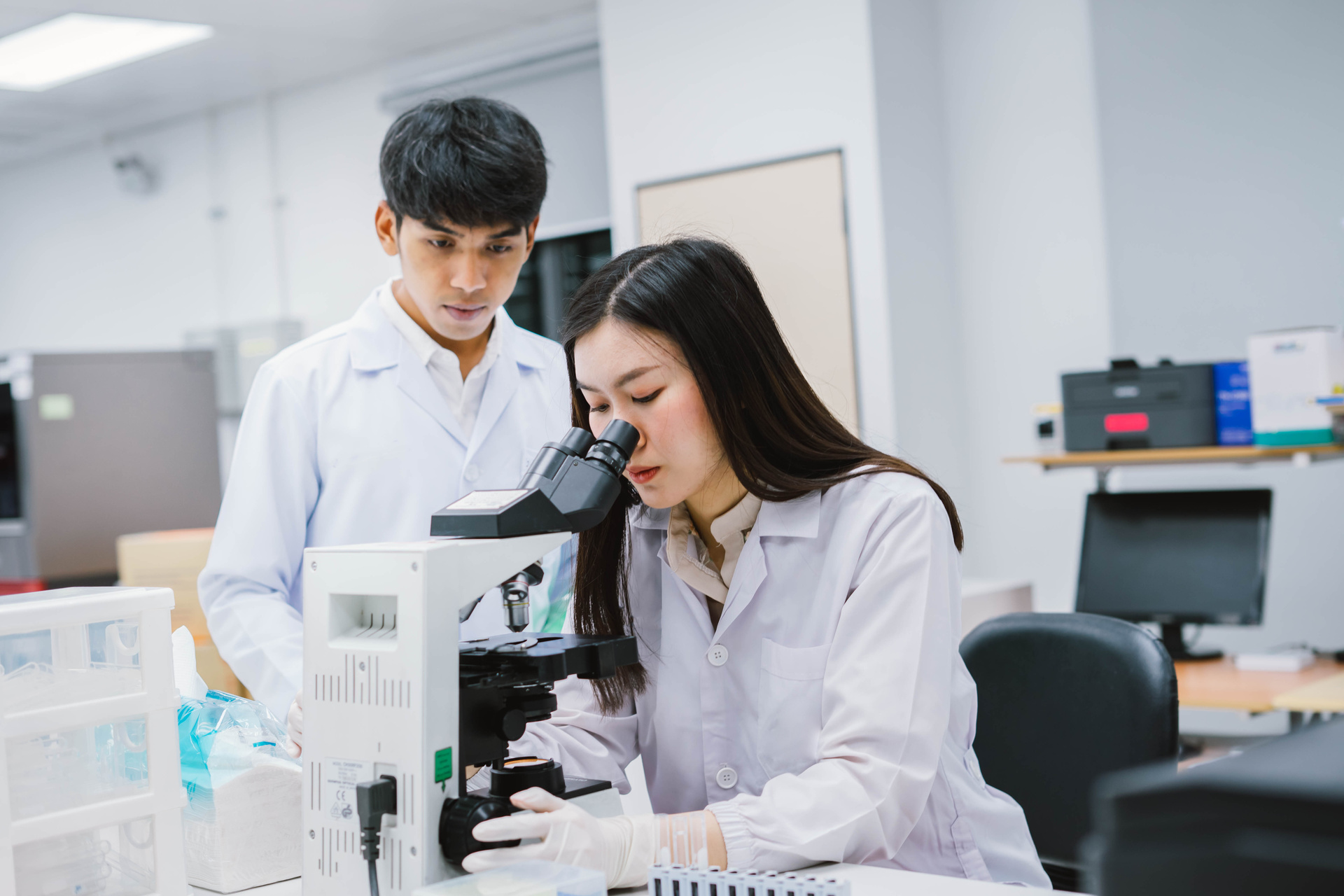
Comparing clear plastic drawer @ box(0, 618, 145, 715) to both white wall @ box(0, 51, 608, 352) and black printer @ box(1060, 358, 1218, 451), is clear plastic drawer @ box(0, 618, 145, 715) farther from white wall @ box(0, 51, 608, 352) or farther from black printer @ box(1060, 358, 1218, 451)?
white wall @ box(0, 51, 608, 352)

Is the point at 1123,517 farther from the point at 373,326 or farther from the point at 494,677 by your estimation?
the point at 494,677

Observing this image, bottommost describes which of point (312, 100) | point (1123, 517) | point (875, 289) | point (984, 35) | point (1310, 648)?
point (1310, 648)

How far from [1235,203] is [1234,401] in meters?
0.90

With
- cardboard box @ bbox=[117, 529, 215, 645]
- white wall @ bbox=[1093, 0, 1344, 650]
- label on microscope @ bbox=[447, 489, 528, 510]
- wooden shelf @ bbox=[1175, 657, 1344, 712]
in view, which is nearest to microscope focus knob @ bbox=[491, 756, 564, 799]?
label on microscope @ bbox=[447, 489, 528, 510]

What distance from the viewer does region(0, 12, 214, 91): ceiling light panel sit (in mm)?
4547

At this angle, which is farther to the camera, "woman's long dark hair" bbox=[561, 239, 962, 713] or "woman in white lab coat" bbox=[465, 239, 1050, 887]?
"woman's long dark hair" bbox=[561, 239, 962, 713]

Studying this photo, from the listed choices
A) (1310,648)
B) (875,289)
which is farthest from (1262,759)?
(875,289)

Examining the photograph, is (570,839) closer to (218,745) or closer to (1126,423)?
(218,745)

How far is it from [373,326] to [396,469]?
0.75ft

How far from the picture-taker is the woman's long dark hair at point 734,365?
50.2 inches

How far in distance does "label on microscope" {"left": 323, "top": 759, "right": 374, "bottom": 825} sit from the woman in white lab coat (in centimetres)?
31

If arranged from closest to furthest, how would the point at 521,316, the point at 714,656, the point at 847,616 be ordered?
the point at 847,616 → the point at 714,656 → the point at 521,316

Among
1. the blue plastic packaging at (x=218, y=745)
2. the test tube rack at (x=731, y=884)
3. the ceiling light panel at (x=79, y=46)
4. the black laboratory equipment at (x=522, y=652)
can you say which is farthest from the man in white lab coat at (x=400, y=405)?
the ceiling light panel at (x=79, y=46)

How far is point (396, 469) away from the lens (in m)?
1.69
